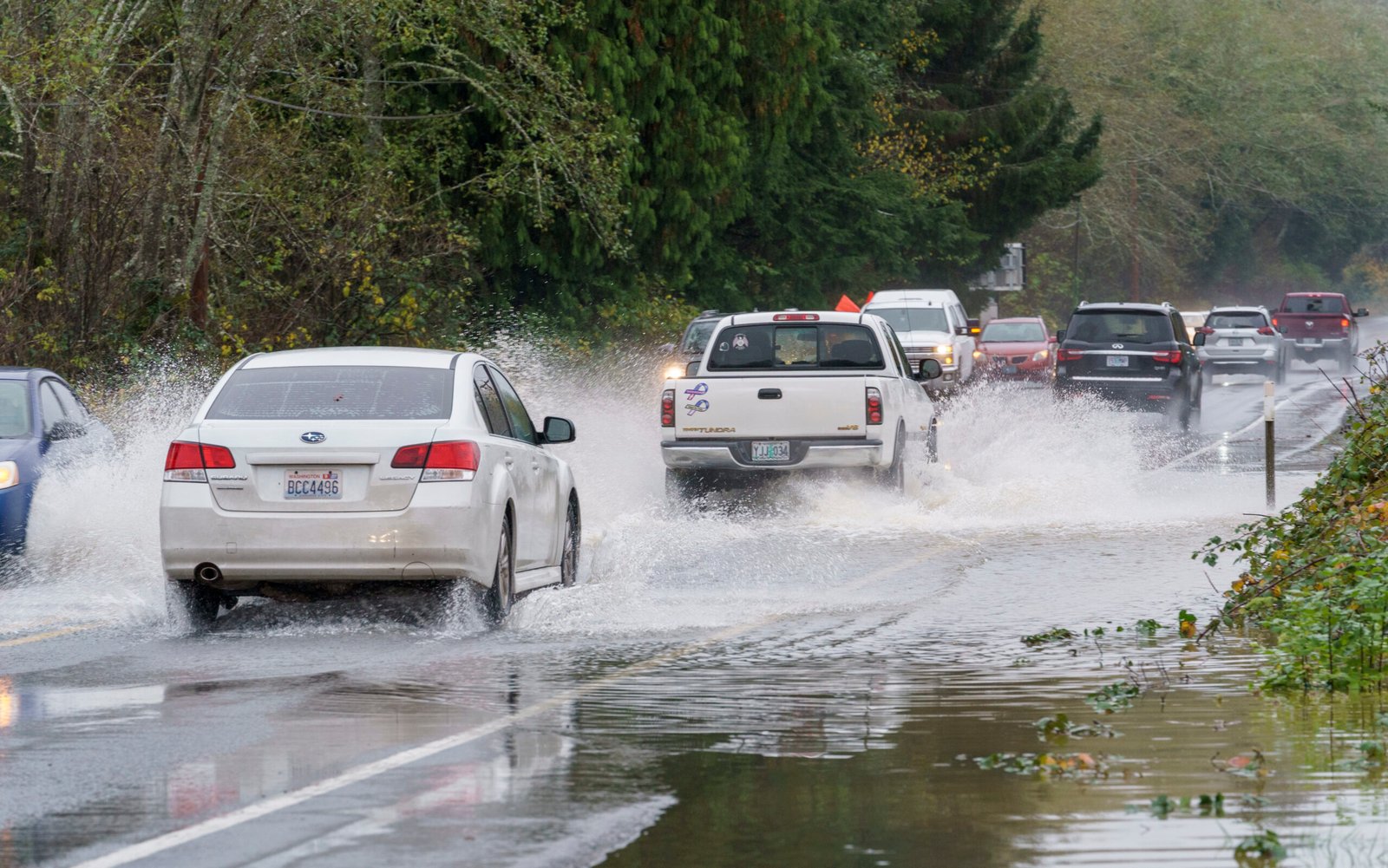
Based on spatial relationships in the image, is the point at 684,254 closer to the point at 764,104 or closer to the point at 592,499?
the point at 764,104

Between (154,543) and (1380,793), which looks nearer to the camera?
(1380,793)

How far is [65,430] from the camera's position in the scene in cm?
1523

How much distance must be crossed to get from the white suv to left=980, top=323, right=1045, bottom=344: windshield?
8.18 metres

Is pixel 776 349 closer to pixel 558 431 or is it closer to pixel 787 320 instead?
pixel 787 320

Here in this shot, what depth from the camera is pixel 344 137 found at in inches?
1180

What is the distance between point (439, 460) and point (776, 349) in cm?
894

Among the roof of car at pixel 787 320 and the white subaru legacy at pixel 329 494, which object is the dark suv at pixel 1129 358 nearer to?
the roof of car at pixel 787 320

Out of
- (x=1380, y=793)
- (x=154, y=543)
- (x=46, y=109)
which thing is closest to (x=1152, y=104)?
(x=46, y=109)

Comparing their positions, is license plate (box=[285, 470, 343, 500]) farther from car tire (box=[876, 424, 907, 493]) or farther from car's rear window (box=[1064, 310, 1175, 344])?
car's rear window (box=[1064, 310, 1175, 344])

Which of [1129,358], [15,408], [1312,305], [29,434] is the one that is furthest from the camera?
[1312,305]

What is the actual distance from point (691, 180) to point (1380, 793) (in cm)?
2968

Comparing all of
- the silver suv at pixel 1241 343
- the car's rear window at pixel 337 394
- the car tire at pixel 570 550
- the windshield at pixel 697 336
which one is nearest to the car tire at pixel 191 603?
the car's rear window at pixel 337 394

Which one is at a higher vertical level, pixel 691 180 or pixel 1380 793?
pixel 691 180

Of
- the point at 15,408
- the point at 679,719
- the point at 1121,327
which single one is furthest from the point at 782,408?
the point at 1121,327
